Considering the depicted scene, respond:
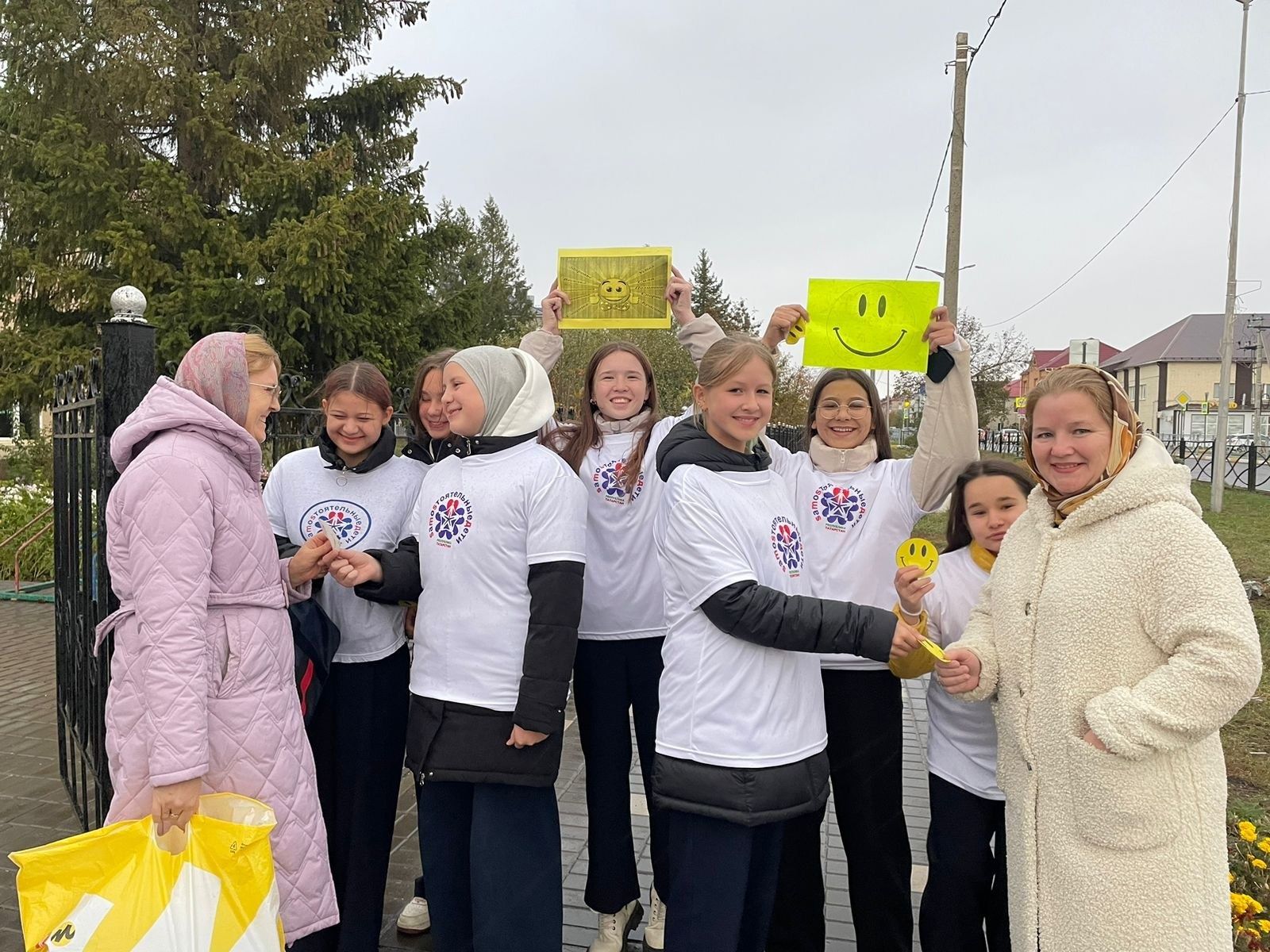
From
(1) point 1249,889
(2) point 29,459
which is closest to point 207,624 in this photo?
(1) point 1249,889

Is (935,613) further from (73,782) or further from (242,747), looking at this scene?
(73,782)

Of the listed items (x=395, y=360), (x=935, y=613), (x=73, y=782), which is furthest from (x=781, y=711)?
(x=395, y=360)

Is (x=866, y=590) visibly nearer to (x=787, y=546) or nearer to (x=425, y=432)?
(x=787, y=546)

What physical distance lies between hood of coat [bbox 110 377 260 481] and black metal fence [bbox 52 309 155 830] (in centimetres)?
51

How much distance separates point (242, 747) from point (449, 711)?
1.79ft

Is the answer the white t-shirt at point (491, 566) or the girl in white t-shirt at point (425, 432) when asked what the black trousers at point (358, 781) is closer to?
the girl in white t-shirt at point (425, 432)

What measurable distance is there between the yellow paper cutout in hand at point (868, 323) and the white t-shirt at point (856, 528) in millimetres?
353

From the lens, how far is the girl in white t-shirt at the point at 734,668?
7.75 ft

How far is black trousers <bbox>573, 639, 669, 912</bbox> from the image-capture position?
330 centimetres

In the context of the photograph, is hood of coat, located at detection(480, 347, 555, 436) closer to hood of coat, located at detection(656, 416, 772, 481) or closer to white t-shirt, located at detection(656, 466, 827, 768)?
hood of coat, located at detection(656, 416, 772, 481)

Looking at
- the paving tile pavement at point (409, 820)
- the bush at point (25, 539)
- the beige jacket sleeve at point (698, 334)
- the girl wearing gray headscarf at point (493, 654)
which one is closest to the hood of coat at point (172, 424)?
the girl wearing gray headscarf at point (493, 654)

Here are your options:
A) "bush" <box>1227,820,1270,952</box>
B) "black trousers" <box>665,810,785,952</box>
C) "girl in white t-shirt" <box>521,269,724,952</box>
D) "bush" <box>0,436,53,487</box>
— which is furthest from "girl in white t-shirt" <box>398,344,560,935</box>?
"bush" <box>0,436,53,487</box>

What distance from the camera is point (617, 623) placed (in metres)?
3.25

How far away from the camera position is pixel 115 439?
2453 millimetres
